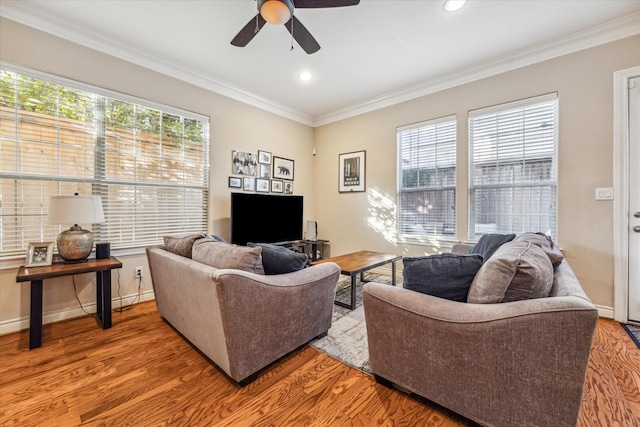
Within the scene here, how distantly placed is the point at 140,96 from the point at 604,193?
484 centimetres

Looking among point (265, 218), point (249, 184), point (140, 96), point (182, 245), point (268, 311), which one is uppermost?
point (140, 96)

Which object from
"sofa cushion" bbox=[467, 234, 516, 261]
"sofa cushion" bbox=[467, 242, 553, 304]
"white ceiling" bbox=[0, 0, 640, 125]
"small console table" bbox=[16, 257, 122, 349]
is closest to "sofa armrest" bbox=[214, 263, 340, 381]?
"sofa cushion" bbox=[467, 242, 553, 304]

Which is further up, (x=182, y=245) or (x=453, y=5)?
(x=453, y=5)

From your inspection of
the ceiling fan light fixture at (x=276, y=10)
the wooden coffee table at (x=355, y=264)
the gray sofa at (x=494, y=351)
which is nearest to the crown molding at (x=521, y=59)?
the wooden coffee table at (x=355, y=264)

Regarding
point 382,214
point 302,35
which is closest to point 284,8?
point 302,35

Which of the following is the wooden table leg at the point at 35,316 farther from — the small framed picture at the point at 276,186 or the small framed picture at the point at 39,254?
the small framed picture at the point at 276,186

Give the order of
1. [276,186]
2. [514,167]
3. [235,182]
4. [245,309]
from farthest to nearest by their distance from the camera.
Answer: [276,186], [235,182], [514,167], [245,309]

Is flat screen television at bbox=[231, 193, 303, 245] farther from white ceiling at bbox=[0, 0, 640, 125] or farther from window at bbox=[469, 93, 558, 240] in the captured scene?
window at bbox=[469, 93, 558, 240]

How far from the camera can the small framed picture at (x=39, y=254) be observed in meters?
2.23

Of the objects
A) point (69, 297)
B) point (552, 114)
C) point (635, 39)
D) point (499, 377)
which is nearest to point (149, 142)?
point (69, 297)

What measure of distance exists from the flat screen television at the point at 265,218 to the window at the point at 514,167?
8.14 ft

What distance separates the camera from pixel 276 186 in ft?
14.2

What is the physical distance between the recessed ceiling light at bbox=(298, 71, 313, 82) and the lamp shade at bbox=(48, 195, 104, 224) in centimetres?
265

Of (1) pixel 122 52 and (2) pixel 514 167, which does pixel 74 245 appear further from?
(2) pixel 514 167
